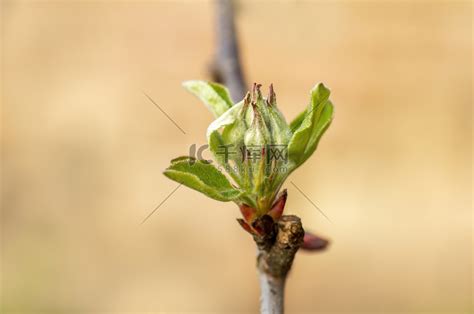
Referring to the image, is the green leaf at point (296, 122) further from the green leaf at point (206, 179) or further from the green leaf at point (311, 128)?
the green leaf at point (206, 179)

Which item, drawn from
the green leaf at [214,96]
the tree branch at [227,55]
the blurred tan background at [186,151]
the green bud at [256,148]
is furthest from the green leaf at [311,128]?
the blurred tan background at [186,151]

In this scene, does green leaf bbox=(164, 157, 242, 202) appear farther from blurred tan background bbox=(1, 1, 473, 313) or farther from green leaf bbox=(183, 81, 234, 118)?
blurred tan background bbox=(1, 1, 473, 313)

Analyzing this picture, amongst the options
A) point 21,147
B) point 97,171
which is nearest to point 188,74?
point 97,171

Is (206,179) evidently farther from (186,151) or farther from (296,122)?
(186,151)

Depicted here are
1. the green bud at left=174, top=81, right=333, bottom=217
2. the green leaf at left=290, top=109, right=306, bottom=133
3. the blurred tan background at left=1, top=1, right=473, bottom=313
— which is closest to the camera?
the green bud at left=174, top=81, right=333, bottom=217

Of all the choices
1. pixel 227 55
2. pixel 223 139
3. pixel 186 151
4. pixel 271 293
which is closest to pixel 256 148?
pixel 223 139

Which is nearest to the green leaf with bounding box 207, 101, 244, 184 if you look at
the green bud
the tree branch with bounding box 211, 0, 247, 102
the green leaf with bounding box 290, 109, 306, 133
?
the green bud
